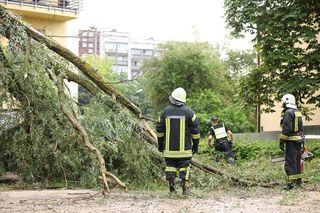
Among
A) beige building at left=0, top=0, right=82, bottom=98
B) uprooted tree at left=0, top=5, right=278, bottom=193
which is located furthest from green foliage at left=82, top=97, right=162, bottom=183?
beige building at left=0, top=0, right=82, bottom=98

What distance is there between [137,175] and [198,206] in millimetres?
2181

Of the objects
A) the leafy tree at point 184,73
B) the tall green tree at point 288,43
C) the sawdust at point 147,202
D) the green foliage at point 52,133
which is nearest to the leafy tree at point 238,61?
the leafy tree at point 184,73

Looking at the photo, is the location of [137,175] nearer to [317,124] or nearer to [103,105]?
[103,105]

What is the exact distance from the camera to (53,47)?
26.5ft

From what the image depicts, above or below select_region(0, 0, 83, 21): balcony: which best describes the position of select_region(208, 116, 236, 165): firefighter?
below

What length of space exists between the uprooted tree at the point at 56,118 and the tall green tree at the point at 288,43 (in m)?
7.95

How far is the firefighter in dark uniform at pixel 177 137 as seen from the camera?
6910 mm

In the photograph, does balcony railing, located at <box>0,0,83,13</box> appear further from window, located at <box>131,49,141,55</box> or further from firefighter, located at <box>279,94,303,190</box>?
window, located at <box>131,49,141,55</box>

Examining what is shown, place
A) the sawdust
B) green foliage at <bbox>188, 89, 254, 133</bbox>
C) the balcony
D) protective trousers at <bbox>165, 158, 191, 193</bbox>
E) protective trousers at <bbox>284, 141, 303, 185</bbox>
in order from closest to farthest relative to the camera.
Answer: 1. the sawdust
2. protective trousers at <bbox>165, 158, 191, 193</bbox>
3. protective trousers at <bbox>284, 141, 303, 185</bbox>
4. green foliage at <bbox>188, 89, 254, 133</bbox>
5. the balcony

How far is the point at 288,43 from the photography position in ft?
49.9

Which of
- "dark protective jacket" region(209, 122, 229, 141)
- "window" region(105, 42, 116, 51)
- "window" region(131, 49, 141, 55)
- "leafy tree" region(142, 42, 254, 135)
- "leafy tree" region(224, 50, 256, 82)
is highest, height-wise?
"window" region(105, 42, 116, 51)

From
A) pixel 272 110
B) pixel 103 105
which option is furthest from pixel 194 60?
pixel 103 105

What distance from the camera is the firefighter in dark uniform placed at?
272 inches

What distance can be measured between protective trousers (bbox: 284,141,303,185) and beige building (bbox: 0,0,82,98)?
704 inches
